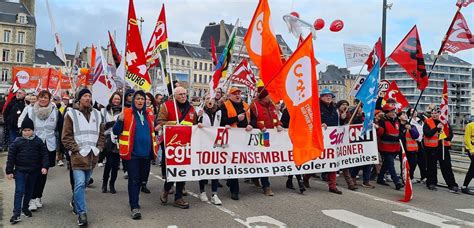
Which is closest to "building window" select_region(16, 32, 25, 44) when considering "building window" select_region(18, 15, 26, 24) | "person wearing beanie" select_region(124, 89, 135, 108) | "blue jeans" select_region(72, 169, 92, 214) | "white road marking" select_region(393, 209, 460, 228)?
"building window" select_region(18, 15, 26, 24)

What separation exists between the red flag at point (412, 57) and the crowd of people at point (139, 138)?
0.85 metres

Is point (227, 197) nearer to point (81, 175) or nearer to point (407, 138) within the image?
point (81, 175)

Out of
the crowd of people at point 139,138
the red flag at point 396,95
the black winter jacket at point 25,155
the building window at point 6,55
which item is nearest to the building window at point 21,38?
the building window at point 6,55

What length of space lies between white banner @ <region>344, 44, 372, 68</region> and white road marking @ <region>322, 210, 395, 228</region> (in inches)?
350

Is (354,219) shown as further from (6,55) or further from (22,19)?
(22,19)

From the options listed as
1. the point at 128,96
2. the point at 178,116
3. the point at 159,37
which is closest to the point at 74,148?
the point at 178,116

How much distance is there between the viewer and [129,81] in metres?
7.40

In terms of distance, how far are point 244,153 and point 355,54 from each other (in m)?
8.54

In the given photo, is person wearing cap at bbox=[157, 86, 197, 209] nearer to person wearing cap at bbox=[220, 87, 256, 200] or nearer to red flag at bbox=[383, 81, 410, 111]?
person wearing cap at bbox=[220, 87, 256, 200]

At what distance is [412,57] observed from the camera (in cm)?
995

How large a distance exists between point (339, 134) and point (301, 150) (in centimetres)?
273

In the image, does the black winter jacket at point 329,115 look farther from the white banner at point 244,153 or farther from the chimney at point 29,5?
the chimney at point 29,5

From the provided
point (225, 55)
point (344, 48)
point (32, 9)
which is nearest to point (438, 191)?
point (225, 55)

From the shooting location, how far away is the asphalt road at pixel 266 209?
6.36 m
